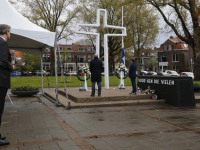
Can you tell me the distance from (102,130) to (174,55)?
6013cm

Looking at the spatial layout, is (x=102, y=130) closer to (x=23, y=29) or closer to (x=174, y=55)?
(x=23, y=29)

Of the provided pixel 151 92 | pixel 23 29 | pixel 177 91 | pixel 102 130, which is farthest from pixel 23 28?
pixel 177 91

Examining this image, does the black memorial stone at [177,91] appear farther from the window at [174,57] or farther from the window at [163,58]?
the window at [163,58]

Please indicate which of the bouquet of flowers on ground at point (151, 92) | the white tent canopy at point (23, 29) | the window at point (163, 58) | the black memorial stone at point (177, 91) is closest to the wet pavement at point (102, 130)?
the black memorial stone at point (177, 91)

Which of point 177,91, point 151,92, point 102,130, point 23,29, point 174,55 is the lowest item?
point 102,130

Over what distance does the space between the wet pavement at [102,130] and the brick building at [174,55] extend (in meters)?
52.8

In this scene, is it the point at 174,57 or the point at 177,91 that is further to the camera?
the point at 174,57

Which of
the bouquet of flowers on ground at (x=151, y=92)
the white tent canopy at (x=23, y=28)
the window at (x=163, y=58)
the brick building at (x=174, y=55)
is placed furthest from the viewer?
the window at (x=163, y=58)

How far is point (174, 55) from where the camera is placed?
61.9 m

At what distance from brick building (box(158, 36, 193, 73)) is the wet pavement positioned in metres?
52.8

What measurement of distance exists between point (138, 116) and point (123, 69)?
655 cm

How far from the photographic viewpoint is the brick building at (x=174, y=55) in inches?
2324

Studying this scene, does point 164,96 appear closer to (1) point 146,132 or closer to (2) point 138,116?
(2) point 138,116

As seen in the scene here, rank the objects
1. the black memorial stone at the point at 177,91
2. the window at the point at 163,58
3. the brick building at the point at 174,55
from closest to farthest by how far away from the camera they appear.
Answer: the black memorial stone at the point at 177,91 → the brick building at the point at 174,55 → the window at the point at 163,58
